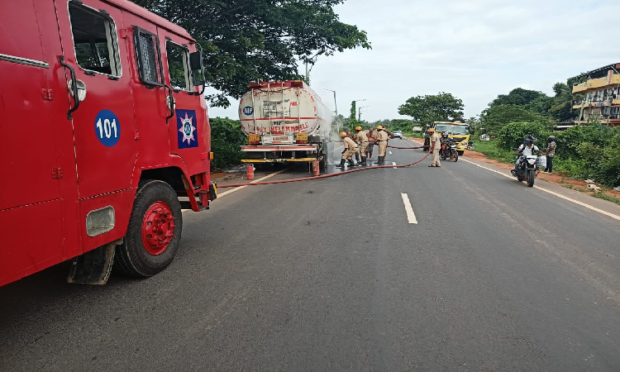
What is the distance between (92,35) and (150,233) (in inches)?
80.0

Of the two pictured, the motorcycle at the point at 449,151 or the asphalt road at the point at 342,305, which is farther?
the motorcycle at the point at 449,151

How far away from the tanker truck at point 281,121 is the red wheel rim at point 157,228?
820cm

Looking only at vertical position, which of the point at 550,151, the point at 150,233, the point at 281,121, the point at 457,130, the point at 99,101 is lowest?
the point at 550,151

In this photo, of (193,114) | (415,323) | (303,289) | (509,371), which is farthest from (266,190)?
(509,371)

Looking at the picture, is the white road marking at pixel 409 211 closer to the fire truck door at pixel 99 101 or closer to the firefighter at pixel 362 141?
Result: the fire truck door at pixel 99 101

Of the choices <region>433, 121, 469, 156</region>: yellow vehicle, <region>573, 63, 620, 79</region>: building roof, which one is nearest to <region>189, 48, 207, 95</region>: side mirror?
<region>433, 121, 469, 156</region>: yellow vehicle

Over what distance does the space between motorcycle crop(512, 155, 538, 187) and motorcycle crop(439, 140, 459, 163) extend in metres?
7.01

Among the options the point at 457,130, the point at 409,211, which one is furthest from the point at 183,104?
the point at 457,130

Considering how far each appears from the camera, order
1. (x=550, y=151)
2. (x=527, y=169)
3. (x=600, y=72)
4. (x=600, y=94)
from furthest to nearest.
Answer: (x=600, y=72) → (x=600, y=94) → (x=550, y=151) → (x=527, y=169)

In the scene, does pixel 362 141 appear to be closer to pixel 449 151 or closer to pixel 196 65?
pixel 449 151

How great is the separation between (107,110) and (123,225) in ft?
3.28

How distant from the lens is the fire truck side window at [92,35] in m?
3.14

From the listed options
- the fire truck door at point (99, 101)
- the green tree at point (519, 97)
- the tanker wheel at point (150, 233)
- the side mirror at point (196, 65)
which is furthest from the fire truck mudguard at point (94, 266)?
the green tree at point (519, 97)

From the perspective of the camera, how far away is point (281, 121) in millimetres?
12453
